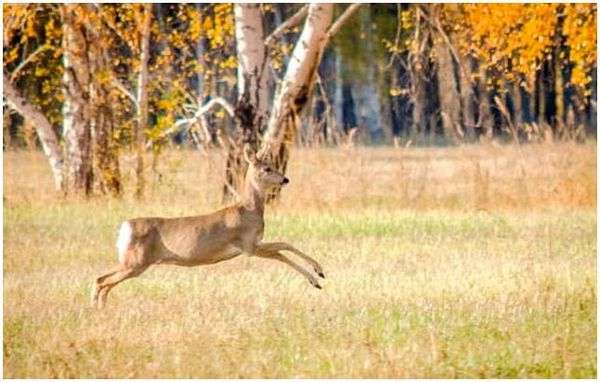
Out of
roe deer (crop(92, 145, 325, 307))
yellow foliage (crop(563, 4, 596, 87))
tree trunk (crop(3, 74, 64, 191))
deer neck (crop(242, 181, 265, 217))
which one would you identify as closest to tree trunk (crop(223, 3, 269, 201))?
tree trunk (crop(3, 74, 64, 191))

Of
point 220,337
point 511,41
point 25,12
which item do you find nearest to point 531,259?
point 220,337

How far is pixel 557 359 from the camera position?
8758 millimetres

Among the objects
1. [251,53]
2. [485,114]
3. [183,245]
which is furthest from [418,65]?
[485,114]

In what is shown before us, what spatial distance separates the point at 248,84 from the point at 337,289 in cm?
688

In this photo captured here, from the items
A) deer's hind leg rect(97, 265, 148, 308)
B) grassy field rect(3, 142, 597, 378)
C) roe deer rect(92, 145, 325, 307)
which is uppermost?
roe deer rect(92, 145, 325, 307)

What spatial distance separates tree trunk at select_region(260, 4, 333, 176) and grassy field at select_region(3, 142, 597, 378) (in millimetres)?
396

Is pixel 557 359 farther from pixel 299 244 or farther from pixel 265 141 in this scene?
pixel 265 141

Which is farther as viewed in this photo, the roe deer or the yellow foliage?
the yellow foliage

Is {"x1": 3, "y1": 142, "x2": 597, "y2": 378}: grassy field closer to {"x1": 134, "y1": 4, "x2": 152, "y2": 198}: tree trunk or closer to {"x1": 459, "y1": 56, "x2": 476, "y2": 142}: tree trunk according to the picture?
{"x1": 134, "y1": 4, "x2": 152, "y2": 198}: tree trunk

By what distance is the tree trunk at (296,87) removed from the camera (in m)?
17.6

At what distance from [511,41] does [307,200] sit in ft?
19.1

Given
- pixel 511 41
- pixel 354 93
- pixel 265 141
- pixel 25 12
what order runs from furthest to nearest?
1. pixel 354 93
2. pixel 511 41
3. pixel 25 12
4. pixel 265 141

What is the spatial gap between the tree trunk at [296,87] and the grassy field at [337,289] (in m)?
0.40

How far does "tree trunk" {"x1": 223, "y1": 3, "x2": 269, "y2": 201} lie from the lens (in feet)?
59.0
